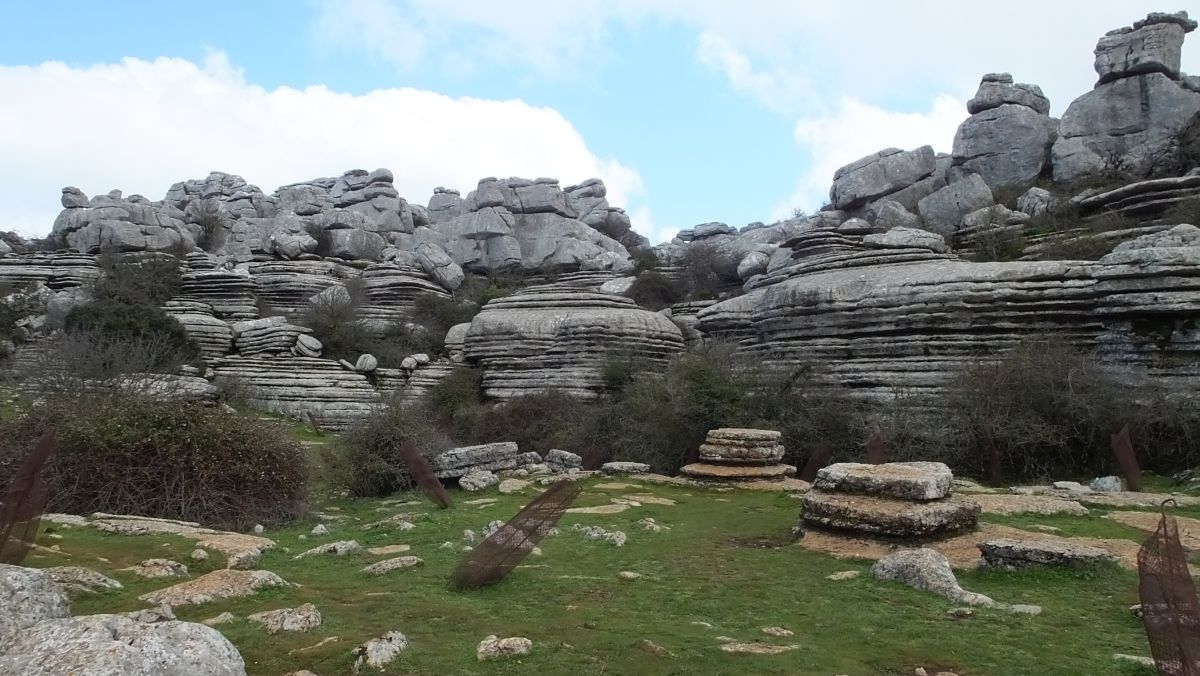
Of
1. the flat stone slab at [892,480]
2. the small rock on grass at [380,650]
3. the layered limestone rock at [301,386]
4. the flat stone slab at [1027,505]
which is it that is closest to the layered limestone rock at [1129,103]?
the flat stone slab at [1027,505]

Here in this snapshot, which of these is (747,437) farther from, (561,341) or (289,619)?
(561,341)

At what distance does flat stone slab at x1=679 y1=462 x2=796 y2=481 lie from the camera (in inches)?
427

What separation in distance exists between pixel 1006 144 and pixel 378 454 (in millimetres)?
32764

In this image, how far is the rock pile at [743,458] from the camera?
10891mm

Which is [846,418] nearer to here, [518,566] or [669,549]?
[669,549]

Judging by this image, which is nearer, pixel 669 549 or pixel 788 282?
pixel 669 549

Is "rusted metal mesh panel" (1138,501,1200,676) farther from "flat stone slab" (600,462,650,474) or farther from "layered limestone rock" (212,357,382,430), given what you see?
"layered limestone rock" (212,357,382,430)

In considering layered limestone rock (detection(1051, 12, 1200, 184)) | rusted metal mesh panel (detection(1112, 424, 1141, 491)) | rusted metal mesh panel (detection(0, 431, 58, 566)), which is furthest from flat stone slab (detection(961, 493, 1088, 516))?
layered limestone rock (detection(1051, 12, 1200, 184))

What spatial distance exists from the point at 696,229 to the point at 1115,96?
25892mm

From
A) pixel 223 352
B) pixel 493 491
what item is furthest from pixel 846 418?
pixel 223 352

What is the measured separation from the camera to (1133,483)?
9672mm

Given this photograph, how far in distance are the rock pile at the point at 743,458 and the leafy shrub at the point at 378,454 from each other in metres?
4.28

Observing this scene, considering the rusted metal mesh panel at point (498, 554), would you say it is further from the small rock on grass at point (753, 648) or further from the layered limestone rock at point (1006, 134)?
→ the layered limestone rock at point (1006, 134)

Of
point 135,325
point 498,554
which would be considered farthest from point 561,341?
point 498,554
